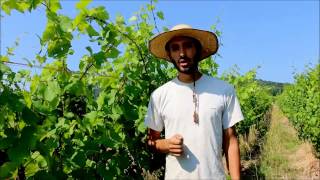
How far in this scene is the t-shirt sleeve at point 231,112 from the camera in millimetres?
2736

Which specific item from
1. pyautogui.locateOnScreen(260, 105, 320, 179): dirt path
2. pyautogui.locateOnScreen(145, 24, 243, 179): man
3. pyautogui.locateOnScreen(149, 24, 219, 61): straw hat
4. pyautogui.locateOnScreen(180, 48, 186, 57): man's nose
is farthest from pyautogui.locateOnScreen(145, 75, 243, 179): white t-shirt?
pyautogui.locateOnScreen(260, 105, 320, 179): dirt path

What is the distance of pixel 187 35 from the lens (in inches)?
117

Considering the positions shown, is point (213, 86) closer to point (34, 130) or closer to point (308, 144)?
point (34, 130)

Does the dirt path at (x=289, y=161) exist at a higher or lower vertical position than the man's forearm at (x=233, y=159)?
higher

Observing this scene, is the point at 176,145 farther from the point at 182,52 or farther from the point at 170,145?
the point at 182,52

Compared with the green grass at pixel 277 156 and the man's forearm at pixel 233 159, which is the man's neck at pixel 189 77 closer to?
the man's forearm at pixel 233 159

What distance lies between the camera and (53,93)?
7.97 feet

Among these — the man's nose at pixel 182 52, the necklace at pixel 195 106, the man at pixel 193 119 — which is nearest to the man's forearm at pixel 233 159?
the man at pixel 193 119

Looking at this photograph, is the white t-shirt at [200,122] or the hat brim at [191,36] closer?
the white t-shirt at [200,122]

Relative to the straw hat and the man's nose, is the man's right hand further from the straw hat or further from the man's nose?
the straw hat

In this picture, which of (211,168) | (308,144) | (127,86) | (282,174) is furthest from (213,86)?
(308,144)

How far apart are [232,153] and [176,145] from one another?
0.35 meters

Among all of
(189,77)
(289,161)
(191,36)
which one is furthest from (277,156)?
(189,77)

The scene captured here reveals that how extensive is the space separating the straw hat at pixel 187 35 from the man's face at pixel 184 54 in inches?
2.0
